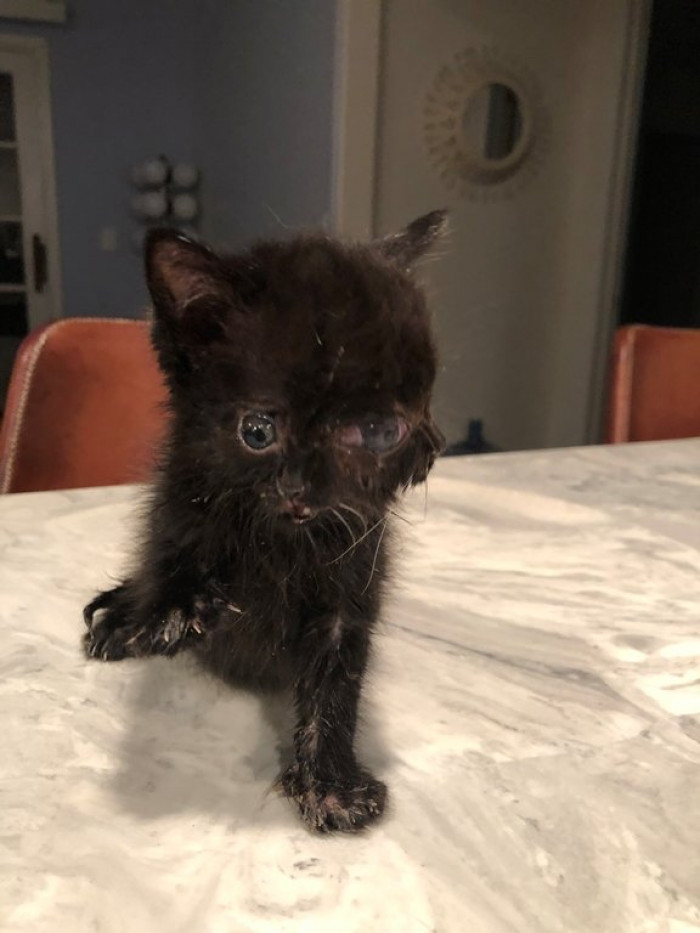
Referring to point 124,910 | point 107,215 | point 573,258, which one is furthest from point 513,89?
point 124,910

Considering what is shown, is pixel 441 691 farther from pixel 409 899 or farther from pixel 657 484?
pixel 657 484

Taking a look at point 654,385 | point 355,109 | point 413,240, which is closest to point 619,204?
point 355,109

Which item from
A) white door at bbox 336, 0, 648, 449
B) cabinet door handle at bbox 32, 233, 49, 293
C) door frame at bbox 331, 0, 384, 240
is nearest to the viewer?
door frame at bbox 331, 0, 384, 240

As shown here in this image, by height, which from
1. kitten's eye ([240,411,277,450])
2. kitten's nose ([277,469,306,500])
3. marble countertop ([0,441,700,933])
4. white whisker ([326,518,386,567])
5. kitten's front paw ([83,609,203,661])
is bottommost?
marble countertop ([0,441,700,933])

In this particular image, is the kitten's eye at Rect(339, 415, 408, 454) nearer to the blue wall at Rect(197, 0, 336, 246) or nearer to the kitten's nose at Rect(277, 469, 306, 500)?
the kitten's nose at Rect(277, 469, 306, 500)

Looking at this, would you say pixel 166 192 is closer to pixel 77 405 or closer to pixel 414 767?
pixel 77 405

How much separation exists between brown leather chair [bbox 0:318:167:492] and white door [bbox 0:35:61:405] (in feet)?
10.6

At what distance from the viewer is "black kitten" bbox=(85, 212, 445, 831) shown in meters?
0.42

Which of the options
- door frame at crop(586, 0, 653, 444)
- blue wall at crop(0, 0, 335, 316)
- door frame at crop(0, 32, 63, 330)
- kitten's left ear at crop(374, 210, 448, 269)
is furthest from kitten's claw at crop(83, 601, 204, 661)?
door frame at crop(0, 32, 63, 330)

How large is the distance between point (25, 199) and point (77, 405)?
3409 mm

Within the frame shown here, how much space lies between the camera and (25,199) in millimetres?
4086

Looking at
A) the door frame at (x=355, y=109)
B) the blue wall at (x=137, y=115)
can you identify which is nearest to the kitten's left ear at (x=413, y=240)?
the door frame at (x=355, y=109)

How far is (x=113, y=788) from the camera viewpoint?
52cm

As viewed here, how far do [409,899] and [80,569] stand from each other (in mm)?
504
